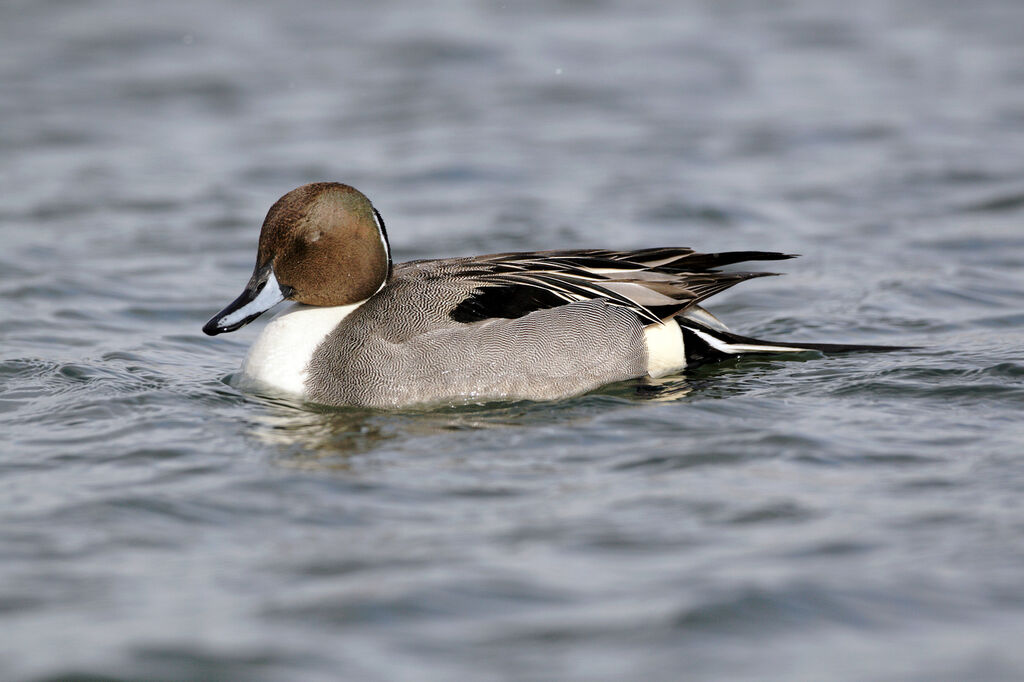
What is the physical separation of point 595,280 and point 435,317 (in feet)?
2.70

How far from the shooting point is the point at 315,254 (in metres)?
6.46

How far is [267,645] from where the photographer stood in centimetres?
399

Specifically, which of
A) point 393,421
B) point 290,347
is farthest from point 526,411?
point 290,347

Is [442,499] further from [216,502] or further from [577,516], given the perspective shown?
[216,502]

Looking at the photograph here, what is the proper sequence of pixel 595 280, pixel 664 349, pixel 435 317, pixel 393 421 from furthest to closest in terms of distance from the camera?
pixel 664 349, pixel 595 280, pixel 435 317, pixel 393 421

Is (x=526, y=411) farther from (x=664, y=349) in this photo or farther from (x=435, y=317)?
(x=664, y=349)

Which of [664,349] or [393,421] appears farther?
[664,349]

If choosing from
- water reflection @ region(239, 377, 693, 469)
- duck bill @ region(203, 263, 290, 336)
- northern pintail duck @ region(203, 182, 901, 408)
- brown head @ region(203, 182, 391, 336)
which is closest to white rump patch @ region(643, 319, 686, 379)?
northern pintail duck @ region(203, 182, 901, 408)

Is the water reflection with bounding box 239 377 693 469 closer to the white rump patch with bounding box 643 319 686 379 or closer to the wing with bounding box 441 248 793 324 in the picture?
the white rump patch with bounding box 643 319 686 379

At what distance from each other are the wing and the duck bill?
792mm

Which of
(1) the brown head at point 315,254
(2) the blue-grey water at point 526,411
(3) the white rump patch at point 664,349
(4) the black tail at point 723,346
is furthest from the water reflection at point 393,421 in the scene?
(1) the brown head at point 315,254

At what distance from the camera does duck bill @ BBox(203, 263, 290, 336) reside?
6367mm

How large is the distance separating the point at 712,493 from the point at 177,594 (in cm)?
193

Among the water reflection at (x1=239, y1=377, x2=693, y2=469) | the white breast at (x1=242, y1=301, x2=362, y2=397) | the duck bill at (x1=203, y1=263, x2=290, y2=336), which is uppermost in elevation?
the duck bill at (x1=203, y1=263, x2=290, y2=336)
